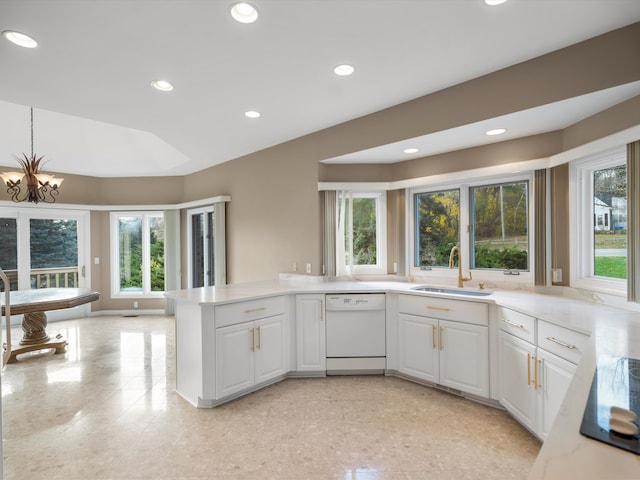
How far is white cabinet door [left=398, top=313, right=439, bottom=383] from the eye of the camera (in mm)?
3014

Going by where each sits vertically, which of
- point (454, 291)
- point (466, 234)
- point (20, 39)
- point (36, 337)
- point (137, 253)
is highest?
point (20, 39)

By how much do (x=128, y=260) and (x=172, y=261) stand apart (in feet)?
3.31

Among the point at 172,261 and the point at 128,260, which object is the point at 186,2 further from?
the point at 128,260

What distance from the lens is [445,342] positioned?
294 cm

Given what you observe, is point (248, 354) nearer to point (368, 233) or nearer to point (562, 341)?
point (368, 233)

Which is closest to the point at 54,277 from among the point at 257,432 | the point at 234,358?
the point at 234,358

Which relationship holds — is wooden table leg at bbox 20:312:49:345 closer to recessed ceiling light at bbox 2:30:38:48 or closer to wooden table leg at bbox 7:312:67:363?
wooden table leg at bbox 7:312:67:363

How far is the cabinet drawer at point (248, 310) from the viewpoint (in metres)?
2.79

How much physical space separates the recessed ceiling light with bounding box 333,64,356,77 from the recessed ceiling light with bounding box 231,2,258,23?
29.6 inches

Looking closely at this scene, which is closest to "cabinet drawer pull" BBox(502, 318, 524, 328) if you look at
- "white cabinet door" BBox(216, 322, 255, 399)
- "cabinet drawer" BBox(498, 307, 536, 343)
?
"cabinet drawer" BBox(498, 307, 536, 343)

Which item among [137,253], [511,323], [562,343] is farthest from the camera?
[137,253]

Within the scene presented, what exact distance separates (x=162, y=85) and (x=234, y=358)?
7.73ft

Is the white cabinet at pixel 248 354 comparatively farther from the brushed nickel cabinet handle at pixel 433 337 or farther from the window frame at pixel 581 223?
the window frame at pixel 581 223

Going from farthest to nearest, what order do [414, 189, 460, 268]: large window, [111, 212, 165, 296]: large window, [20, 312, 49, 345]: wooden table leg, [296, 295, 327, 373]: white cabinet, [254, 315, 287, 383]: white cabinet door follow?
[111, 212, 165, 296]: large window
[20, 312, 49, 345]: wooden table leg
[414, 189, 460, 268]: large window
[296, 295, 327, 373]: white cabinet
[254, 315, 287, 383]: white cabinet door
